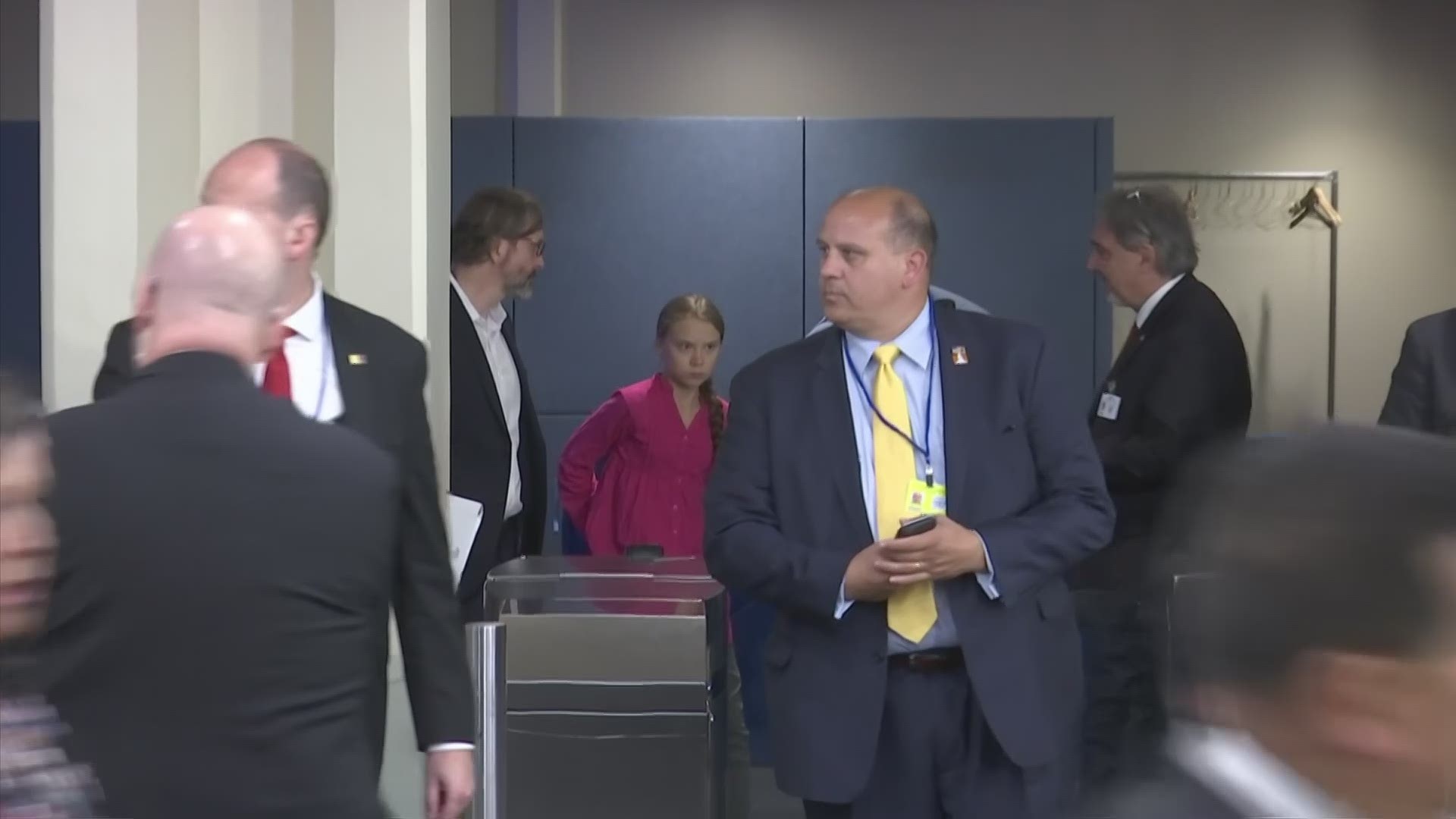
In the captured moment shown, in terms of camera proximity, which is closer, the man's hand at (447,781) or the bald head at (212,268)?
the bald head at (212,268)

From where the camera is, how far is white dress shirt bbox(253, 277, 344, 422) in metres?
2.18

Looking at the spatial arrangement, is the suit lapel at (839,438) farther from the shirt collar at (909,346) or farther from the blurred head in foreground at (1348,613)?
the blurred head in foreground at (1348,613)

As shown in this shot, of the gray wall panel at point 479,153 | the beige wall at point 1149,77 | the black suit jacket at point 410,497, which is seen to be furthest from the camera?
the beige wall at point 1149,77

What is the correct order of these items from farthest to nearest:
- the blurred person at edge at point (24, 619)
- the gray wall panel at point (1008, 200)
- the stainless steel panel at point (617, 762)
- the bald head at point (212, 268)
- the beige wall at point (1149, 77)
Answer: the beige wall at point (1149, 77)
the gray wall panel at point (1008, 200)
the stainless steel panel at point (617, 762)
the bald head at point (212, 268)
the blurred person at edge at point (24, 619)

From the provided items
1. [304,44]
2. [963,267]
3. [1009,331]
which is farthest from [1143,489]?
[304,44]

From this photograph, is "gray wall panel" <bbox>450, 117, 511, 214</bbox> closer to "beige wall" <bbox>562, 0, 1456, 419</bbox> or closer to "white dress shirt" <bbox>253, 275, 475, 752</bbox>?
"beige wall" <bbox>562, 0, 1456, 419</bbox>

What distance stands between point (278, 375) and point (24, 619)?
0.95 meters

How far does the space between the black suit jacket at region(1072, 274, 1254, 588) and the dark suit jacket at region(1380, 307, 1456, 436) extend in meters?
0.62

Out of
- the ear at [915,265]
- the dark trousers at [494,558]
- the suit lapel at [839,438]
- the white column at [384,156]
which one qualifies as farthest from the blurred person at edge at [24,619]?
the dark trousers at [494,558]

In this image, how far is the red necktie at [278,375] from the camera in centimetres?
217

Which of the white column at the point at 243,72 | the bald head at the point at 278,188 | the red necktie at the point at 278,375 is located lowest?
the red necktie at the point at 278,375

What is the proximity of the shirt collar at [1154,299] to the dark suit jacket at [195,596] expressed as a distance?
2639 mm

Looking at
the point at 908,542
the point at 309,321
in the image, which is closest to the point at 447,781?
the point at 309,321

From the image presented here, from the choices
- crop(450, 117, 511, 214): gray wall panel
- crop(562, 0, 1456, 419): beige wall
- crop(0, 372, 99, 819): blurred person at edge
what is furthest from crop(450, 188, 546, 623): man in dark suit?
crop(562, 0, 1456, 419): beige wall
